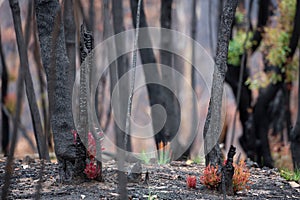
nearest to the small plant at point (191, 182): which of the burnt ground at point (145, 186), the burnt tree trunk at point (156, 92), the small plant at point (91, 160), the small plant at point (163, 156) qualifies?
the burnt ground at point (145, 186)

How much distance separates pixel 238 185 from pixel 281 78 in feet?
21.9

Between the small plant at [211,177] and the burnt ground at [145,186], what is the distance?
74mm

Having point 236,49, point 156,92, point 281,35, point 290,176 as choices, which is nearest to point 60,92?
point 290,176

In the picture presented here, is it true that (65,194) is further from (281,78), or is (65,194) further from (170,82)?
(281,78)

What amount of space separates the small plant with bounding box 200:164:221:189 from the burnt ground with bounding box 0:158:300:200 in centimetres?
7

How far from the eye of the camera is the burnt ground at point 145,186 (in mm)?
5441

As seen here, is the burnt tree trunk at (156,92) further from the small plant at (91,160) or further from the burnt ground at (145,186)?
the small plant at (91,160)

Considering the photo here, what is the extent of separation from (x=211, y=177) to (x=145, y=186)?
662 mm

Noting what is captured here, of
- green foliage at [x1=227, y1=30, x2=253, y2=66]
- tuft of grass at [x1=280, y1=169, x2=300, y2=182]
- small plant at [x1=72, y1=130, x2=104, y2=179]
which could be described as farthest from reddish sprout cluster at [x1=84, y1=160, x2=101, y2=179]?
green foliage at [x1=227, y1=30, x2=253, y2=66]

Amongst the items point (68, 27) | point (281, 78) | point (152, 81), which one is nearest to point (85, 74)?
point (68, 27)

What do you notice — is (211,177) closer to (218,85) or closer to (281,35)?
(218,85)

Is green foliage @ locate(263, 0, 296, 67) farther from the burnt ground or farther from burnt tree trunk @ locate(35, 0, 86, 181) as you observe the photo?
burnt tree trunk @ locate(35, 0, 86, 181)

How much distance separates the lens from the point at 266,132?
42.4 feet

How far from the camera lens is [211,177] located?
583 centimetres
